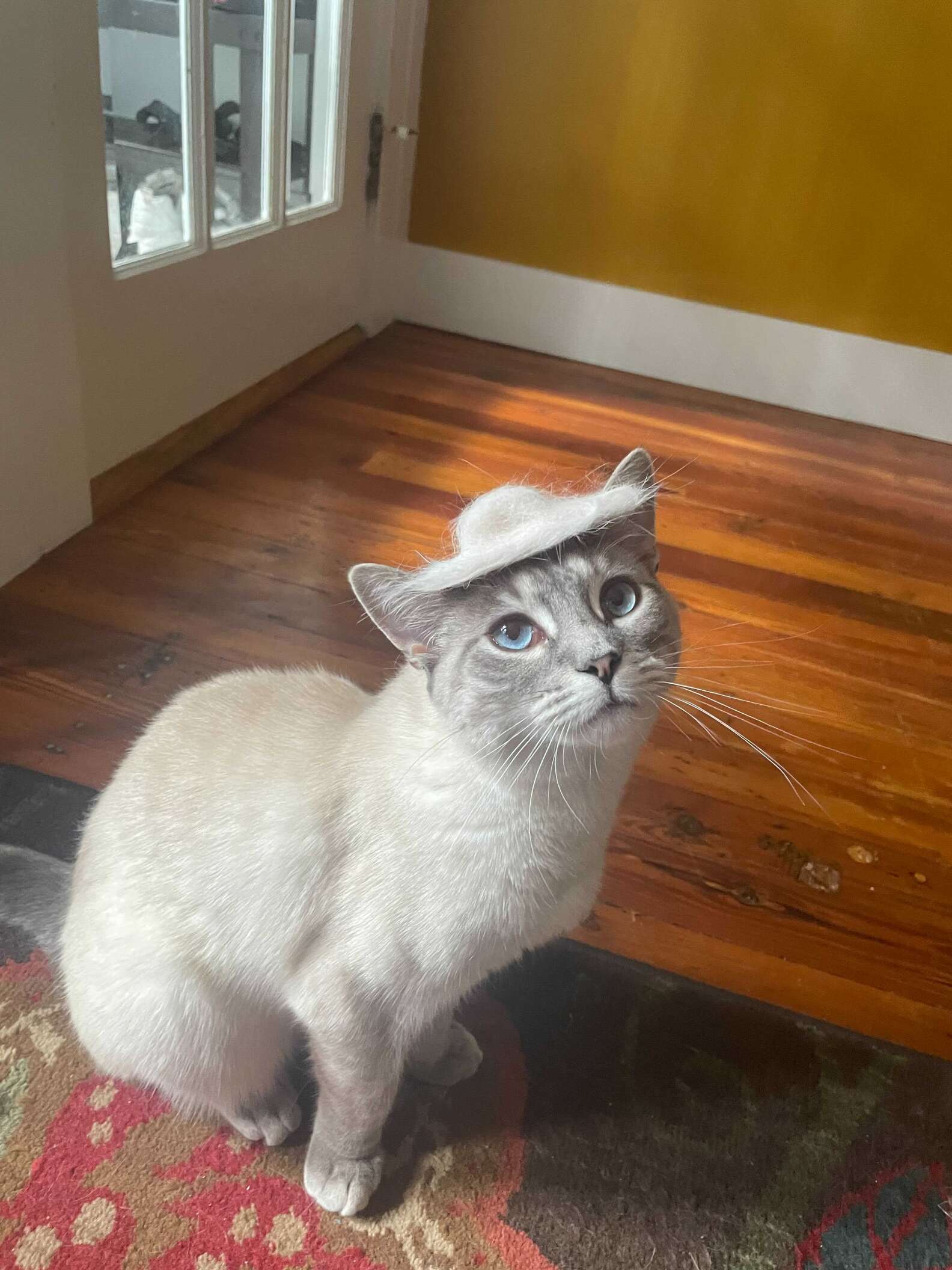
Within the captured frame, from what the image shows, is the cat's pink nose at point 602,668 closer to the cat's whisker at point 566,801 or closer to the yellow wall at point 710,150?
the cat's whisker at point 566,801

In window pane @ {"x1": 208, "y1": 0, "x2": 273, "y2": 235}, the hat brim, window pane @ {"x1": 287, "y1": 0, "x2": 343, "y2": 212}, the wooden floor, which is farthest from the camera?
window pane @ {"x1": 287, "y1": 0, "x2": 343, "y2": 212}

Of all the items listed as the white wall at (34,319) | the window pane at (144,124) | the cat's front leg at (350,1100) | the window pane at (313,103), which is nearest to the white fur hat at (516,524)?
the cat's front leg at (350,1100)

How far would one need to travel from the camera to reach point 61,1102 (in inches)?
29.8

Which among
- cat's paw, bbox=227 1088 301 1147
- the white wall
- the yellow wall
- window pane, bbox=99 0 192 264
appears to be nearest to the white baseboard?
the yellow wall

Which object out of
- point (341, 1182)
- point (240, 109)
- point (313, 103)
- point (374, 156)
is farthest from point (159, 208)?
point (341, 1182)

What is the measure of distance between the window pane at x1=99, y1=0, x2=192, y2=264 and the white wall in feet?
0.59

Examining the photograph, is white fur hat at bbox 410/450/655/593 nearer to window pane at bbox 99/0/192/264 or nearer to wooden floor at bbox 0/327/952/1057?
wooden floor at bbox 0/327/952/1057

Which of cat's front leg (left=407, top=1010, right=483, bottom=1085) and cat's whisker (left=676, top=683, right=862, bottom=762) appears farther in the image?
cat's whisker (left=676, top=683, right=862, bottom=762)

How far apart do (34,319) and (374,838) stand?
0.95 meters

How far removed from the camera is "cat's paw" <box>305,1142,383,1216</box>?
0.71 m

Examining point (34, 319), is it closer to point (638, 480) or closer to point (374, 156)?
point (638, 480)

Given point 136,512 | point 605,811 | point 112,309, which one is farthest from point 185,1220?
point 112,309

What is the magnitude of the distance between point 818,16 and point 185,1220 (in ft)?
→ 8.29

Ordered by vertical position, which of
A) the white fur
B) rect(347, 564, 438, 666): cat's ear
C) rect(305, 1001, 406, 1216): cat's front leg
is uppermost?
rect(347, 564, 438, 666): cat's ear
